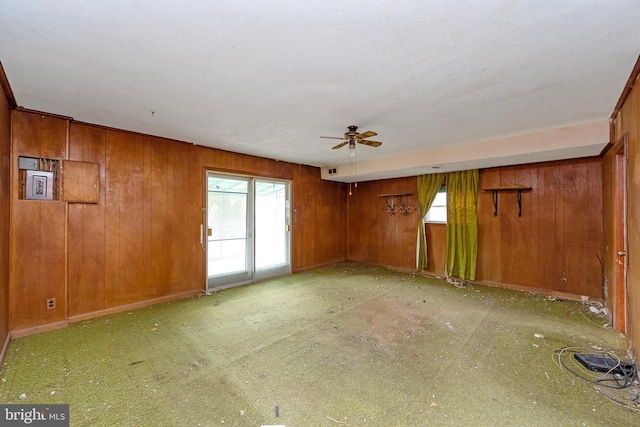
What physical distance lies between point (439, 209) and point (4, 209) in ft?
20.5

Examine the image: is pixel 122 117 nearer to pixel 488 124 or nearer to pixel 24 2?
pixel 24 2

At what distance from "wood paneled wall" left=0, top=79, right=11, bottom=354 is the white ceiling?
0.26 m

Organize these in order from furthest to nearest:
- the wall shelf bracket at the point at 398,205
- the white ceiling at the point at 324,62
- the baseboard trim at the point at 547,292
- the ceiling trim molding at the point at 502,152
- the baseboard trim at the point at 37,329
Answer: the wall shelf bracket at the point at 398,205 < the baseboard trim at the point at 547,292 < the ceiling trim molding at the point at 502,152 < the baseboard trim at the point at 37,329 < the white ceiling at the point at 324,62

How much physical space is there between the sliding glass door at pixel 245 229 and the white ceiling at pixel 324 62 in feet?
5.08

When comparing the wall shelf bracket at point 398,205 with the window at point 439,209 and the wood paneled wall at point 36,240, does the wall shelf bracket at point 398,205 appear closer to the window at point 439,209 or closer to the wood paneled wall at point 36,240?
the window at point 439,209

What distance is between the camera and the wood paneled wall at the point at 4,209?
240 centimetres

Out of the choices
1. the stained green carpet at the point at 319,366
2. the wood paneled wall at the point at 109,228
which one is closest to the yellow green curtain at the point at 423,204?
the stained green carpet at the point at 319,366

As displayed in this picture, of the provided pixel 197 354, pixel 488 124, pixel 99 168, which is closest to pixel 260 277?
pixel 197 354

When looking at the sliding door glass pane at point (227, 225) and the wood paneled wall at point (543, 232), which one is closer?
the wood paneled wall at point (543, 232)

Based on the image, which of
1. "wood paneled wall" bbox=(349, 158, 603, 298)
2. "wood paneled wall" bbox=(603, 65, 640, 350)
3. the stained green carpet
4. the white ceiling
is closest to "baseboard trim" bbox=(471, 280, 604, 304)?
"wood paneled wall" bbox=(349, 158, 603, 298)

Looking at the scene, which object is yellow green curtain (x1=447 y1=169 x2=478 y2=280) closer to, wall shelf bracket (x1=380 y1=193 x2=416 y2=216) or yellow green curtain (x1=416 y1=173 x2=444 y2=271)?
yellow green curtain (x1=416 y1=173 x2=444 y2=271)

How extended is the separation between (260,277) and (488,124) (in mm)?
4403

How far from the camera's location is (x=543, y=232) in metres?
4.37

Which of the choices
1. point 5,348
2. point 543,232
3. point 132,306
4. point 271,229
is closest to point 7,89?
point 5,348
